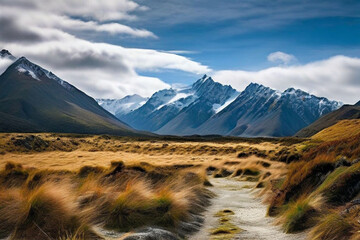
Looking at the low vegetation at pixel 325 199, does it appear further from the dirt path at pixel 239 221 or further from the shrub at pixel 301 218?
the dirt path at pixel 239 221

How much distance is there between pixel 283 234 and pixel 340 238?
2934mm

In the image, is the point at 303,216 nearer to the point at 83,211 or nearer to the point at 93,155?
the point at 83,211

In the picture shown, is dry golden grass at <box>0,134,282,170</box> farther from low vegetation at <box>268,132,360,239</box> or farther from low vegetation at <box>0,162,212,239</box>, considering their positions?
low vegetation at <box>268,132,360,239</box>

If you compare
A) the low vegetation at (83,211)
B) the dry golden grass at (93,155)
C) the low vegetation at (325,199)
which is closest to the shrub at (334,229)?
the low vegetation at (325,199)

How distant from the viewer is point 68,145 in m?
91.8

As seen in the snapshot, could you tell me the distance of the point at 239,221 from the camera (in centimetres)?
1416

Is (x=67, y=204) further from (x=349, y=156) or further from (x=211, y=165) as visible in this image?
(x=211, y=165)

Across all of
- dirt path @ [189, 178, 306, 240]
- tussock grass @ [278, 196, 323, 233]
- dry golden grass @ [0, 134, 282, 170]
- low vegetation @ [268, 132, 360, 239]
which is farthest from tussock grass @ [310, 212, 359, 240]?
dry golden grass @ [0, 134, 282, 170]

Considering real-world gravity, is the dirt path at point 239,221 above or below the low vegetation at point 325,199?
below

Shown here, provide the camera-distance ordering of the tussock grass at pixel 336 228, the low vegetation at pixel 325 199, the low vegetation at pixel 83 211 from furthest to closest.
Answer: the low vegetation at pixel 83 211 → the low vegetation at pixel 325 199 → the tussock grass at pixel 336 228

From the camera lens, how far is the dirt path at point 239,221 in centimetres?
1159

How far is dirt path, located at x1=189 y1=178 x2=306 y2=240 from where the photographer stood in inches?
456

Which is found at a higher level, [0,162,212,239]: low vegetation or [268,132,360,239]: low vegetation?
[268,132,360,239]: low vegetation

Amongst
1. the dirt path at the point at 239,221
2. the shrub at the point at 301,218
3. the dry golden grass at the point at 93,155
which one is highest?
the shrub at the point at 301,218
